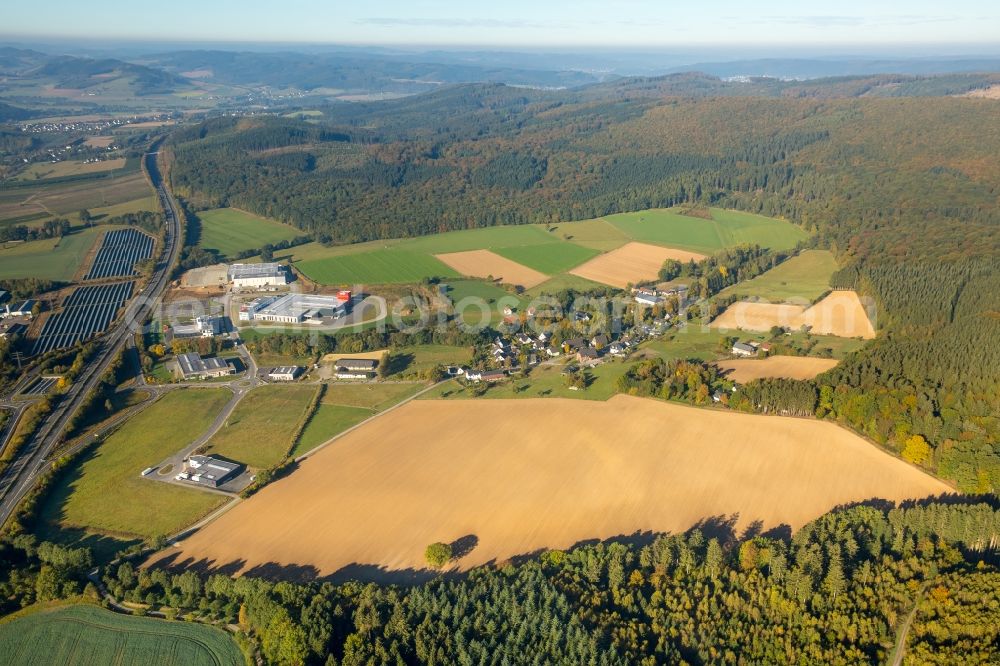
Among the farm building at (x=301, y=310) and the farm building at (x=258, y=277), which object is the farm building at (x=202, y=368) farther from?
A: the farm building at (x=258, y=277)

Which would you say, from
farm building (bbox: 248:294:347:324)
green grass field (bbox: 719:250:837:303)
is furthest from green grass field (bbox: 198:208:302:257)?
green grass field (bbox: 719:250:837:303)

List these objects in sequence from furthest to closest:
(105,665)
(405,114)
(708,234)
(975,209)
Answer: (405,114), (708,234), (975,209), (105,665)

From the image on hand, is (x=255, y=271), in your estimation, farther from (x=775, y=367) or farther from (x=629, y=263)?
(x=775, y=367)

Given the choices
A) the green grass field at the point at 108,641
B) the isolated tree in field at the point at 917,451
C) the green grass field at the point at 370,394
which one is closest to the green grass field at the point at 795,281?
the isolated tree in field at the point at 917,451

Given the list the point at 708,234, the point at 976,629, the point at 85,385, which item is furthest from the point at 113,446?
Result: the point at 708,234

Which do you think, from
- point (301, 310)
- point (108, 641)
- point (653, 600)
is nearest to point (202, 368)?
point (301, 310)

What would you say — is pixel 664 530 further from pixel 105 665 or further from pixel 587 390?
pixel 105 665
